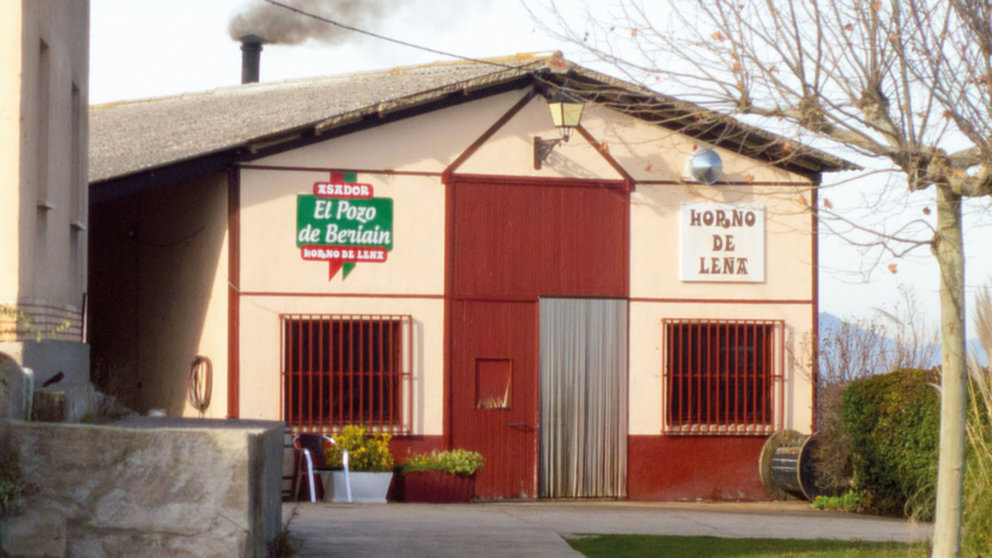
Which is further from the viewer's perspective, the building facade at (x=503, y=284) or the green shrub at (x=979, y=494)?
the building facade at (x=503, y=284)

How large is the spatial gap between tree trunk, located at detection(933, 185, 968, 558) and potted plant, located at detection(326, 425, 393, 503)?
8.56 m

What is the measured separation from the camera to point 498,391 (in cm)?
1739

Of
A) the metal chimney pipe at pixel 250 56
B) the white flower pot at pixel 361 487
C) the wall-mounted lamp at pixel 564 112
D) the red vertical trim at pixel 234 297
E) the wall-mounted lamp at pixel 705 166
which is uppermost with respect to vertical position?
the metal chimney pipe at pixel 250 56

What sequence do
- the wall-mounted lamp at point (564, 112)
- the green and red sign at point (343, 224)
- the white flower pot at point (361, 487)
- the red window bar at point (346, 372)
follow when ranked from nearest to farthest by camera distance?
the white flower pot at point (361, 487) → the red window bar at point (346, 372) → the green and red sign at point (343, 224) → the wall-mounted lamp at point (564, 112)

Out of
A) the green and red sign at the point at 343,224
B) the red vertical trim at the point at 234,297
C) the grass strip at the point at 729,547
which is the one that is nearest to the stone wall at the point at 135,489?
the grass strip at the point at 729,547

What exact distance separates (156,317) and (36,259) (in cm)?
1120

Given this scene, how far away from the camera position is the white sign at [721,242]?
17.9 metres

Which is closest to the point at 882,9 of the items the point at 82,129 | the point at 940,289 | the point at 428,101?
the point at 940,289

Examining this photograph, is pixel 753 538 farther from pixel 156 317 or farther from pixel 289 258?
pixel 156 317

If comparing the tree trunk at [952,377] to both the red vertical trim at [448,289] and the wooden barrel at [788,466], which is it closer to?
the wooden barrel at [788,466]

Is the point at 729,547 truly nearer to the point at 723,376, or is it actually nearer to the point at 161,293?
the point at 723,376

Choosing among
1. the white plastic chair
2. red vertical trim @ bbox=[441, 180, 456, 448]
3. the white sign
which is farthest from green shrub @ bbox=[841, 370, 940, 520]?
the white plastic chair

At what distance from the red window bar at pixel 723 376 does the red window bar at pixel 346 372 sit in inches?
138

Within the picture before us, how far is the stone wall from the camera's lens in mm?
6777
